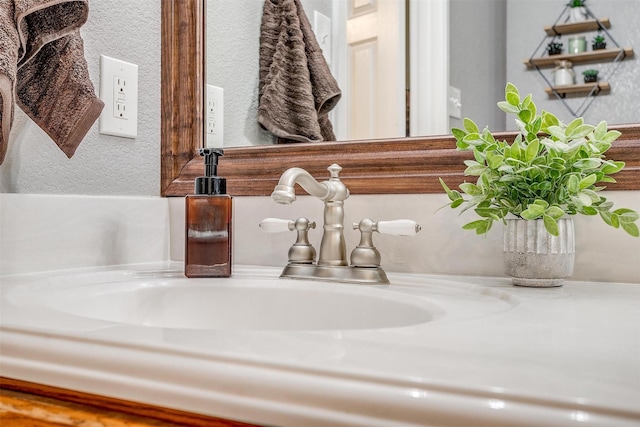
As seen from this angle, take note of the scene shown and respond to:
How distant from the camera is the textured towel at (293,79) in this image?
0.98 metres

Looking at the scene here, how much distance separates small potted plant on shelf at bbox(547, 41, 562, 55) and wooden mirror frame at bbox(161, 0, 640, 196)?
13cm

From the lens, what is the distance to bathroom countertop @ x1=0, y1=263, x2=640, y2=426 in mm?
304

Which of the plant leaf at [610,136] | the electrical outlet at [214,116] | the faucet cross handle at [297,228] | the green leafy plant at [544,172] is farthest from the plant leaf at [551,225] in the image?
the electrical outlet at [214,116]

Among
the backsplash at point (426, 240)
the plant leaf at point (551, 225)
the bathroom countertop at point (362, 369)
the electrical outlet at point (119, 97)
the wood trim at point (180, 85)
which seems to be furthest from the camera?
the wood trim at point (180, 85)

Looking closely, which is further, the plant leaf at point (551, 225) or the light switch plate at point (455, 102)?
the light switch plate at point (455, 102)

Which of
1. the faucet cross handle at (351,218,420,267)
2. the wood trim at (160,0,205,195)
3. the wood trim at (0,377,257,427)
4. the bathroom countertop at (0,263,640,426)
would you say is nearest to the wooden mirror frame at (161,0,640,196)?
the wood trim at (160,0,205,195)

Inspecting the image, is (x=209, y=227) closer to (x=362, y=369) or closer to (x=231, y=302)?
(x=231, y=302)

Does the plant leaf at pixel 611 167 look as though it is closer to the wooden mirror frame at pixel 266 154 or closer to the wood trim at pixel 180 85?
→ the wooden mirror frame at pixel 266 154

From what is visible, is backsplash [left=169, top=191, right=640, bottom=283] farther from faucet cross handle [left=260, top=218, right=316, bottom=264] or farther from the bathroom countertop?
the bathroom countertop

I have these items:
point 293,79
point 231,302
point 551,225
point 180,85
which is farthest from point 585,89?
point 180,85

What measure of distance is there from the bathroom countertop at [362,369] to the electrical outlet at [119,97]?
527 mm

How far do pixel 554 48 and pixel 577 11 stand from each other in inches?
2.3

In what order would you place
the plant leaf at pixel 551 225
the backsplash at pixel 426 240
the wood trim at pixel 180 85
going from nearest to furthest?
the plant leaf at pixel 551 225
the backsplash at pixel 426 240
the wood trim at pixel 180 85

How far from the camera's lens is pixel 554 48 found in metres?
0.83
